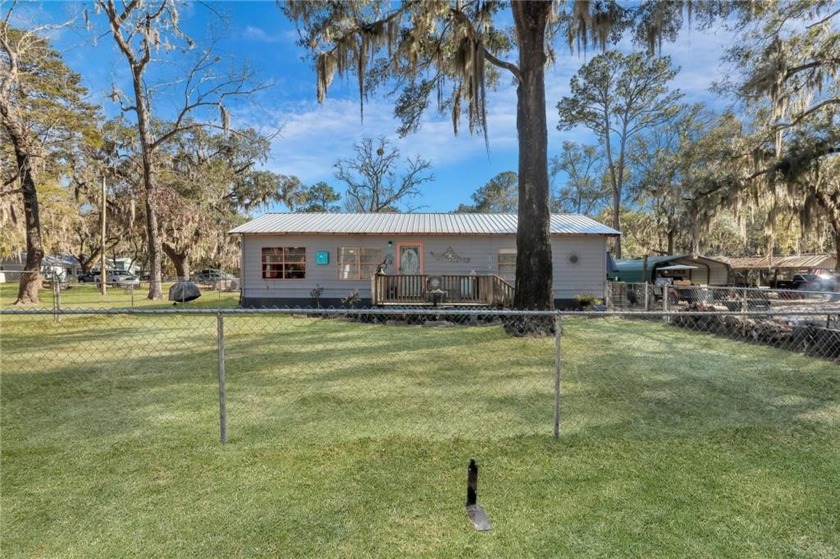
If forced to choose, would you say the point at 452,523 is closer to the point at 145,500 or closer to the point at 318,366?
the point at 145,500

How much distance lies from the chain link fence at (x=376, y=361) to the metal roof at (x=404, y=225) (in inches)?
166

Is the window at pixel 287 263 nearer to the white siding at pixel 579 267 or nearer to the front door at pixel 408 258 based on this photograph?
the front door at pixel 408 258

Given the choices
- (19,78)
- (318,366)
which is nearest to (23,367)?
(318,366)

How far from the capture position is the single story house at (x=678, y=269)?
21.0 m

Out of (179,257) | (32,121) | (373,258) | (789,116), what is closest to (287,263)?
(373,258)

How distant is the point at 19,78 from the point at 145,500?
49.9ft

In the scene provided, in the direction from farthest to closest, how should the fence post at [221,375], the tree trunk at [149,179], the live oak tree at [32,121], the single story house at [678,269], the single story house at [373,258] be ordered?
the single story house at [678,269]
the tree trunk at [149,179]
the single story house at [373,258]
the live oak tree at [32,121]
the fence post at [221,375]

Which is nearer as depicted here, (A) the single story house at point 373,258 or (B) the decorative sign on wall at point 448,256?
(A) the single story house at point 373,258

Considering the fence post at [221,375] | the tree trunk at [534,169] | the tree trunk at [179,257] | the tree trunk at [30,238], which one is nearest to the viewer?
the fence post at [221,375]

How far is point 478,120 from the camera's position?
9234mm

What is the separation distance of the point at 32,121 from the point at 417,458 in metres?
16.5

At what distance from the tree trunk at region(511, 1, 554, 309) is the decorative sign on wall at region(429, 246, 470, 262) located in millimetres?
5847

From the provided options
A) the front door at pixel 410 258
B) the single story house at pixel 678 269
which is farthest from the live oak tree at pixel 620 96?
the front door at pixel 410 258

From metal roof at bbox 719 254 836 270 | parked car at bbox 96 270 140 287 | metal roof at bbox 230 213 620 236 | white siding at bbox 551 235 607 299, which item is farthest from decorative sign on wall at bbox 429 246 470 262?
metal roof at bbox 719 254 836 270
